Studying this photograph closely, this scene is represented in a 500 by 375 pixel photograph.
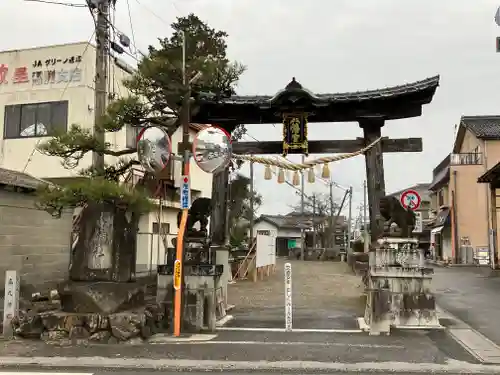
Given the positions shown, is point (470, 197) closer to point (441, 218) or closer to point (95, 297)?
point (441, 218)

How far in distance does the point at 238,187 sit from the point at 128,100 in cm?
2365

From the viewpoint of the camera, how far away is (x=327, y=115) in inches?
561

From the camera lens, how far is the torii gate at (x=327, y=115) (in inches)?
522

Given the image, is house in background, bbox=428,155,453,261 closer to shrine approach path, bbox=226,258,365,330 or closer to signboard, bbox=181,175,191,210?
shrine approach path, bbox=226,258,365,330

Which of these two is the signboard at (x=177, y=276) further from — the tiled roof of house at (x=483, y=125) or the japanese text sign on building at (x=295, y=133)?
the tiled roof of house at (x=483, y=125)

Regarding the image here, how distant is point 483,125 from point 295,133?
98.1 feet

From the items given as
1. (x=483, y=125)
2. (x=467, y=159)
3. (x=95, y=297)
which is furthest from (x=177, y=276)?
(x=483, y=125)

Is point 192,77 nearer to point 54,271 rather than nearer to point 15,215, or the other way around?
point 15,215

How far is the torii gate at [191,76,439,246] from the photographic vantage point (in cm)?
1327

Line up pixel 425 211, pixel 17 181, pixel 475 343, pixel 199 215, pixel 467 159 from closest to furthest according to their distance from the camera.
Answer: pixel 475 343, pixel 199 215, pixel 17 181, pixel 467 159, pixel 425 211

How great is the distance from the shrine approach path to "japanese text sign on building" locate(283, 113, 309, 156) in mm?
4544

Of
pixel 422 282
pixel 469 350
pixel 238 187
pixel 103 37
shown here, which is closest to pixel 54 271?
pixel 103 37

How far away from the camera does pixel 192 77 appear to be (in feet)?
39.1

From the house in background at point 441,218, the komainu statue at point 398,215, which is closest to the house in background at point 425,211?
the house in background at point 441,218
